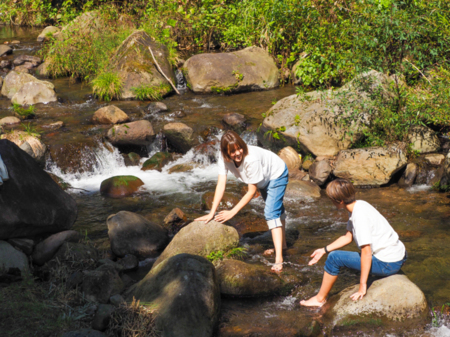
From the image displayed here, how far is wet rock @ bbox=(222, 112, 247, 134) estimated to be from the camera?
9844mm

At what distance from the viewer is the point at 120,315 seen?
356 centimetres

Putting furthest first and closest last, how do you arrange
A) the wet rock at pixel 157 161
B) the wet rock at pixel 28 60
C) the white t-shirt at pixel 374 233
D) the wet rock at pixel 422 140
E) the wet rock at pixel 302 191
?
the wet rock at pixel 28 60 < the wet rock at pixel 157 161 < the wet rock at pixel 422 140 < the wet rock at pixel 302 191 < the white t-shirt at pixel 374 233

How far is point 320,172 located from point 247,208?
168 cm

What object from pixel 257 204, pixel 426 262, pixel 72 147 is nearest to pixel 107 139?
pixel 72 147

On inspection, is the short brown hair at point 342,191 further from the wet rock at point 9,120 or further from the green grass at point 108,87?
the green grass at point 108,87

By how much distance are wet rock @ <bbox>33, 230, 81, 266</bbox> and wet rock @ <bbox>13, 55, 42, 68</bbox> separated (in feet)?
39.2

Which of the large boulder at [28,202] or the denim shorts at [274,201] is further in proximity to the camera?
the denim shorts at [274,201]

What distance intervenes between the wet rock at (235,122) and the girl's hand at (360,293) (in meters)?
6.46

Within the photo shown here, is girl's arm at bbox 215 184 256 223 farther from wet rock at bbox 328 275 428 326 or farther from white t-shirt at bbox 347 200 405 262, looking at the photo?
wet rock at bbox 328 275 428 326

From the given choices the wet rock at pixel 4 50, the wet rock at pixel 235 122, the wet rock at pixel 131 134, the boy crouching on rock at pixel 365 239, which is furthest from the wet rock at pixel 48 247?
the wet rock at pixel 4 50

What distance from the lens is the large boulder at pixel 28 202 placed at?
448 centimetres

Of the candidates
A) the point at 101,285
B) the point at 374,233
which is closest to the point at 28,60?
the point at 101,285

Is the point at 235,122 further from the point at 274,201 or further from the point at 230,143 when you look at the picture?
the point at 230,143

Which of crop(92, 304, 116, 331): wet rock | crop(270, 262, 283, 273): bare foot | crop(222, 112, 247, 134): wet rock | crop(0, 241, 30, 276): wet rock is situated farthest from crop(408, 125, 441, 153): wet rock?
crop(0, 241, 30, 276): wet rock
